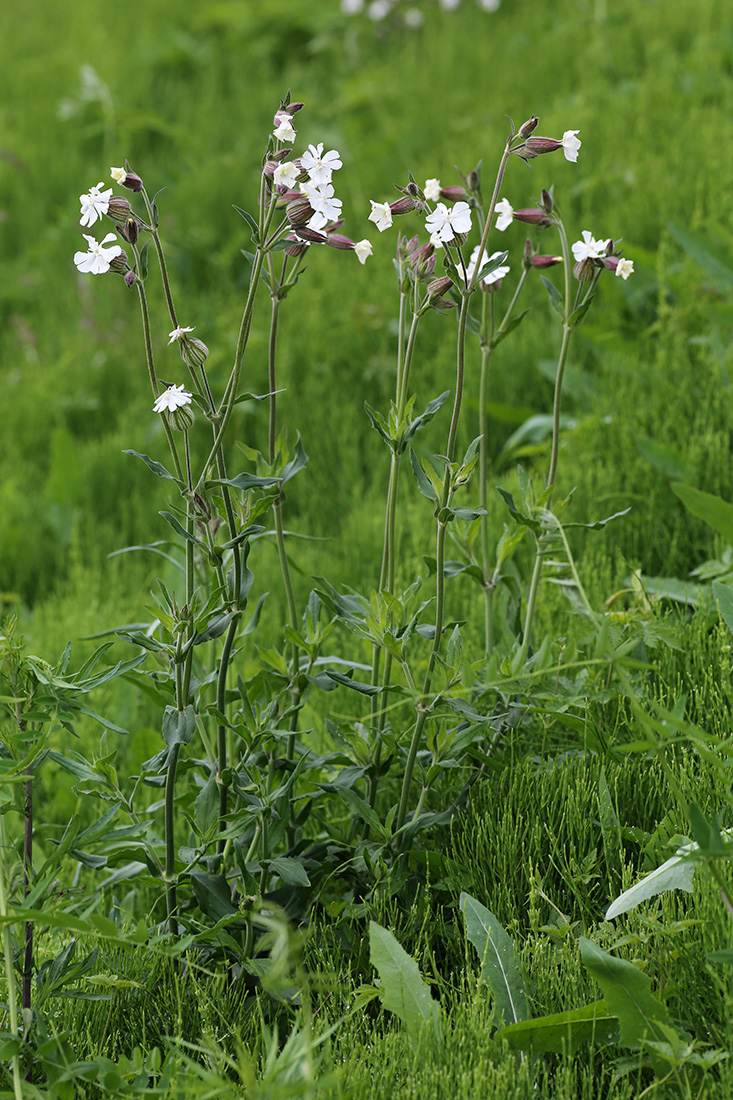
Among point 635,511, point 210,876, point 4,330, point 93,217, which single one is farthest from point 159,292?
point 210,876

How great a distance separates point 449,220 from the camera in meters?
1.32

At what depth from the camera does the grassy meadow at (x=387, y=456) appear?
4.28 ft

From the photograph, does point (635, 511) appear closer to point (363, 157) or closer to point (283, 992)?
point (283, 992)

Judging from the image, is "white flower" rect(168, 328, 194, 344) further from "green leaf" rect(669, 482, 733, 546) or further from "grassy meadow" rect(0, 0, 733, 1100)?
"green leaf" rect(669, 482, 733, 546)

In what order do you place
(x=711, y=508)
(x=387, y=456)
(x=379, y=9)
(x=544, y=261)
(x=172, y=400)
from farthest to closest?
(x=379, y=9) → (x=387, y=456) → (x=711, y=508) → (x=544, y=261) → (x=172, y=400)

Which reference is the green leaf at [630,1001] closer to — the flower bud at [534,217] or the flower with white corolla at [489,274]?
the flower with white corolla at [489,274]

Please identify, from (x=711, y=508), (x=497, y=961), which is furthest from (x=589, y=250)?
(x=497, y=961)

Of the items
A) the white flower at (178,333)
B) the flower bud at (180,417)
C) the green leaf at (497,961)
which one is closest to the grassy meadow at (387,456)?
the green leaf at (497,961)

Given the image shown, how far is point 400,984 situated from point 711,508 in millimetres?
1083

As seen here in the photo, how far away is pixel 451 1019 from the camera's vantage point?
129cm

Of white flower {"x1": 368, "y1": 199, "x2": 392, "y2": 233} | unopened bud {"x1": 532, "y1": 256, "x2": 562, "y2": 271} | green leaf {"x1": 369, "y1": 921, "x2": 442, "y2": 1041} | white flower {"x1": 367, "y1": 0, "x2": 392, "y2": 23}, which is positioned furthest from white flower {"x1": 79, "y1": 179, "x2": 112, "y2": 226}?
white flower {"x1": 367, "y1": 0, "x2": 392, "y2": 23}

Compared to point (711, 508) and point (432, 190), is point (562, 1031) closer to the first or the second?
point (711, 508)

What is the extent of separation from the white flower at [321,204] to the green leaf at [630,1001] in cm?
105

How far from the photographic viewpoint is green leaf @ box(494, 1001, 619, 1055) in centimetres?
123
